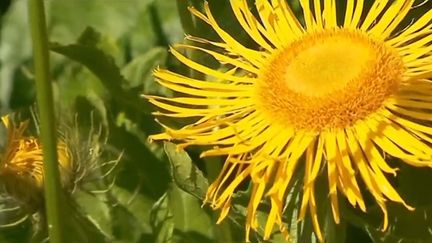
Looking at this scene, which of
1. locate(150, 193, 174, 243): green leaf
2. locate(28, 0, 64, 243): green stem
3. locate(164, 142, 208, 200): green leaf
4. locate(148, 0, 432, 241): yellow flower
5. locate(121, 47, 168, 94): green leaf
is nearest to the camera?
locate(28, 0, 64, 243): green stem

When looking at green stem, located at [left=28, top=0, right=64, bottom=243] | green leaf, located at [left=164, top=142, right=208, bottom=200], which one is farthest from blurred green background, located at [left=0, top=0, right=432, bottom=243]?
green stem, located at [left=28, top=0, right=64, bottom=243]

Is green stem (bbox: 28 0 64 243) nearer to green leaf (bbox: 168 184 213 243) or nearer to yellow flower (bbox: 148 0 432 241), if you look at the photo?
yellow flower (bbox: 148 0 432 241)

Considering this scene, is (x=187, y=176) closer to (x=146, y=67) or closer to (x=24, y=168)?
(x=24, y=168)

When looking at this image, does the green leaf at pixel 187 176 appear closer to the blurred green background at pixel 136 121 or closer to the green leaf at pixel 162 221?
the blurred green background at pixel 136 121

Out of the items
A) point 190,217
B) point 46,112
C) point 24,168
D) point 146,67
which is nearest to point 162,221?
point 190,217

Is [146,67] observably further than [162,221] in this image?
Yes

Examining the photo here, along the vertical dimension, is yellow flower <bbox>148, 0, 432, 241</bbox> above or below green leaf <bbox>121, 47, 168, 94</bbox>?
below

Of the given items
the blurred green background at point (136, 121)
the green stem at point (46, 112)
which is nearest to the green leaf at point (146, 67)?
the blurred green background at point (136, 121)
